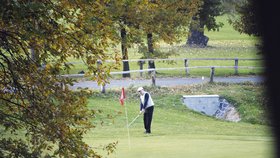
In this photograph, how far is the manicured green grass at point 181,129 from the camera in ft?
57.8

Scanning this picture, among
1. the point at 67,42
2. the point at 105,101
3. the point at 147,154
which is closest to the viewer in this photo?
the point at 67,42

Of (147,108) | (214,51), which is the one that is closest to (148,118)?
(147,108)

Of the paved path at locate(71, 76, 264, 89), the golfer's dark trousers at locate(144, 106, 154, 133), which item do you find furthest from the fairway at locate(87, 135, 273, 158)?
the paved path at locate(71, 76, 264, 89)

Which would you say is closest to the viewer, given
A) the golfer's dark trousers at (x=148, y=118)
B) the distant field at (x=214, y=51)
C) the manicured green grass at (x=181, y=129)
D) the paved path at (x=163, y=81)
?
the manicured green grass at (x=181, y=129)

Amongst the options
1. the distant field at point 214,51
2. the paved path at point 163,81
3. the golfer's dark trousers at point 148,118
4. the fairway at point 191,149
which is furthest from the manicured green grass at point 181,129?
the distant field at point 214,51

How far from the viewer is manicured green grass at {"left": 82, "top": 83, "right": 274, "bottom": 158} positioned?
1762 centimetres

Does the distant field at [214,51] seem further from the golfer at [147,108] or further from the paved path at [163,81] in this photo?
the golfer at [147,108]

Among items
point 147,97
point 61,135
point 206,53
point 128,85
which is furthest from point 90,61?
point 206,53

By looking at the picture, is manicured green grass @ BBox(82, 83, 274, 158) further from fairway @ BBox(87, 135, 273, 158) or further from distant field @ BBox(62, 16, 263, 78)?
distant field @ BBox(62, 16, 263, 78)

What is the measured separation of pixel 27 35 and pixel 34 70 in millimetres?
794

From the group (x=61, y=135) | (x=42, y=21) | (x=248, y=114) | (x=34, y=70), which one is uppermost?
(x=42, y=21)

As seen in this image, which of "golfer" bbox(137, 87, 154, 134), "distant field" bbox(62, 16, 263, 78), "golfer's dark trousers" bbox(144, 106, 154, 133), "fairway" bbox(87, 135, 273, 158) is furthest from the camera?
"distant field" bbox(62, 16, 263, 78)

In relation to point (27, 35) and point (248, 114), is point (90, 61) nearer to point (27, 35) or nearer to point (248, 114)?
point (27, 35)

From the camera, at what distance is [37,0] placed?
11367 mm
